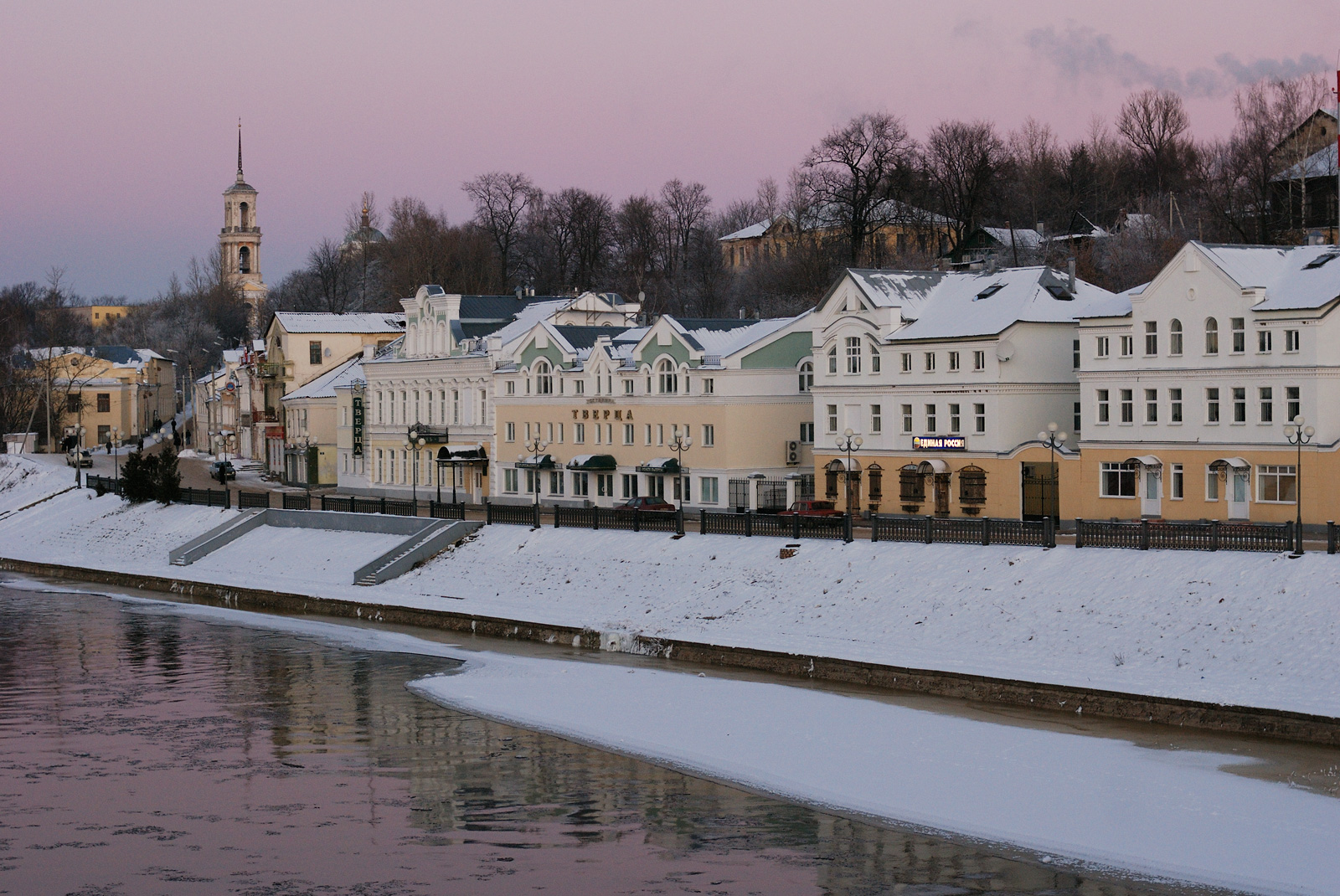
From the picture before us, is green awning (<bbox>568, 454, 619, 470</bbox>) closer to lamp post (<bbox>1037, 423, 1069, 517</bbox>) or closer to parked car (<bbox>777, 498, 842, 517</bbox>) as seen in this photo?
parked car (<bbox>777, 498, 842, 517</bbox>)

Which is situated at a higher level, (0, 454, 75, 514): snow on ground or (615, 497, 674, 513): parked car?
(0, 454, 75, 514): snow on ground

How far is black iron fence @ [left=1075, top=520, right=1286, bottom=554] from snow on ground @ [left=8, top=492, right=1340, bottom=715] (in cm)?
44

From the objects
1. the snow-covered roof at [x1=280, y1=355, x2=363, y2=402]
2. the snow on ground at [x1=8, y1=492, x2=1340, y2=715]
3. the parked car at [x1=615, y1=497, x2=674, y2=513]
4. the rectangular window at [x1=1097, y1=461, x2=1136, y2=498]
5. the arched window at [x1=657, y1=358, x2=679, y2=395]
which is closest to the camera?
the snow on ground at [x1=8, y1=492, x2=1340, y2=715]

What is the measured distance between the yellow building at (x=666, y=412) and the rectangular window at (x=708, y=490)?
59 millimetres

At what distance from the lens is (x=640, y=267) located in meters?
119

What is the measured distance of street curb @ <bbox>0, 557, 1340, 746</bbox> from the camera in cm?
2942

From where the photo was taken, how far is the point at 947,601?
38844 mm

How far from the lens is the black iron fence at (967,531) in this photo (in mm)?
40438

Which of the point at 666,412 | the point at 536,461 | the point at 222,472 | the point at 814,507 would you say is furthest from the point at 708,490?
the point at 222,472

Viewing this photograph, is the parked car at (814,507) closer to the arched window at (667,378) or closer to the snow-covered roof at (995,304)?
the snow-covered roof at (995,304)

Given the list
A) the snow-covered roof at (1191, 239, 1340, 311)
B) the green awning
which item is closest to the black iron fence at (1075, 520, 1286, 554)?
the snow-covered roof at (1191, 239, 1340, 311)

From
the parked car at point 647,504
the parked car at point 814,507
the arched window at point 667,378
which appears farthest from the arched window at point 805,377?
the parked car at point 814,507

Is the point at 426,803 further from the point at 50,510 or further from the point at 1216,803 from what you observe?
the point at 50,510

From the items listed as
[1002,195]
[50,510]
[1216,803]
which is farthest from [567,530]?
[1002,195]
